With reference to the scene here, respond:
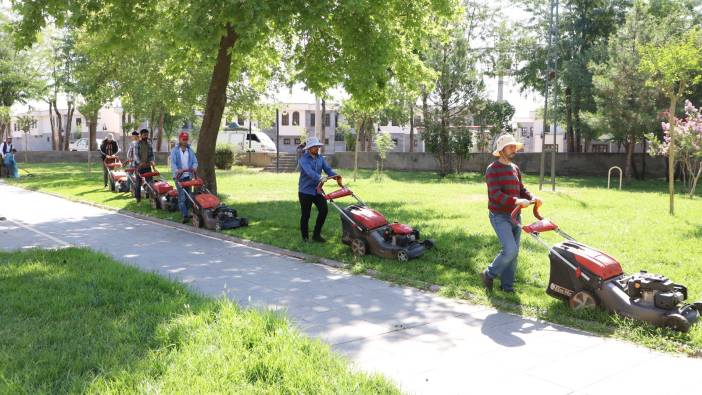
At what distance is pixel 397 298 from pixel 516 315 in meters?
1.35

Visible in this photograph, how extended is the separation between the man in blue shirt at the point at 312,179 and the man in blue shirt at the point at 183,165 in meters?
3.69

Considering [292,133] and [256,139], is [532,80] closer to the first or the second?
[256,139]

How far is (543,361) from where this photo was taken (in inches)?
194

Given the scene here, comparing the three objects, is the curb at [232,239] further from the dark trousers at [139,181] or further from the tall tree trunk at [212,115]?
the tall tree trunk at [212,115]

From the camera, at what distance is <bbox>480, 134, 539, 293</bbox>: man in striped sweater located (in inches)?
272

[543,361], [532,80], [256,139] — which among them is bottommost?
[543,361]

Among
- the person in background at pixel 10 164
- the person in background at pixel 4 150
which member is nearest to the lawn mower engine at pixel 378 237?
the person in background at pixel 4 150

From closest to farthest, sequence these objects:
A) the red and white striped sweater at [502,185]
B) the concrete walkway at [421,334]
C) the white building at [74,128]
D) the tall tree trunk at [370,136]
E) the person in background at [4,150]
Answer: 1. the concrete walkway at [421,334]
2. the red and white striped sweater at [502,185]
3. the person in background at [4,150]
4. the tall tree trunk at [370,136]
5. the white building at [74,128]

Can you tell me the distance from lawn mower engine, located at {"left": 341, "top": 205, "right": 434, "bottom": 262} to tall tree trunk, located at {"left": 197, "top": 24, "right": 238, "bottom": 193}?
719 centimetres

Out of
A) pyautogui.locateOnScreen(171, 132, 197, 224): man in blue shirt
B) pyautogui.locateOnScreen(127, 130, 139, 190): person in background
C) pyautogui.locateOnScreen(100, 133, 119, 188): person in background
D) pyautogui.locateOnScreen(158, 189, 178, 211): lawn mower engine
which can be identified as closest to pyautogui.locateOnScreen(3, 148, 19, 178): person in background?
pyautogui.locateOnScreen(100, 133, 119, 188): person in background

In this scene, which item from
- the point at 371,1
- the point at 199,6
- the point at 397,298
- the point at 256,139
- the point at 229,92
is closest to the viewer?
the point at 397,298

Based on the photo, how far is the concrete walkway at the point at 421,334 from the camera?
452cm

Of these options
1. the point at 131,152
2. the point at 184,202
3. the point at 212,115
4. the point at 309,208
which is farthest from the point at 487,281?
the point at 131,152

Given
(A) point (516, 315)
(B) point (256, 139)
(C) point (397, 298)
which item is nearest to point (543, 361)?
(A) point (516, 315)
